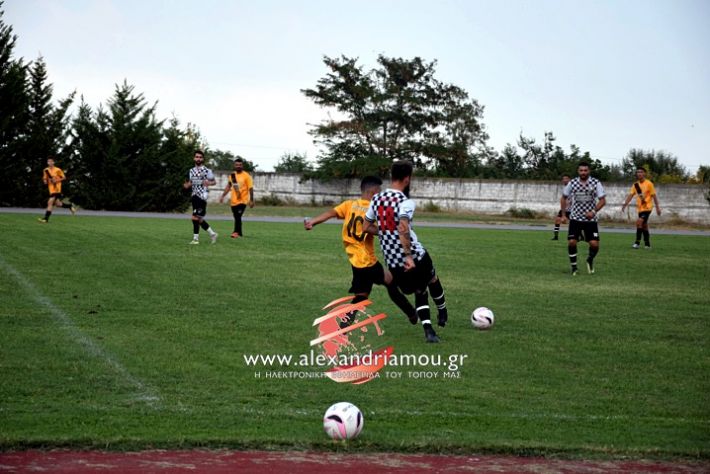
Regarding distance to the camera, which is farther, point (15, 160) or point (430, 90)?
point (430, 90)

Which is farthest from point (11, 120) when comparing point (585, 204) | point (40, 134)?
point (585, 204)

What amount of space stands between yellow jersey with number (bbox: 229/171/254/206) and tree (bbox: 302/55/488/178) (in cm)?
3305

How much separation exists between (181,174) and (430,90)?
21.9 meters

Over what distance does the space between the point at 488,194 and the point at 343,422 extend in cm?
4476

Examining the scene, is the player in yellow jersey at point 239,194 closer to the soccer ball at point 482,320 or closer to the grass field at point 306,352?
the grass field at point 306,352

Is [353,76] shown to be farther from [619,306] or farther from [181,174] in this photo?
[619,306]

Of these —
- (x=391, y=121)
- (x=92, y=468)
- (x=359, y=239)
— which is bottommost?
(x=92, y=468)

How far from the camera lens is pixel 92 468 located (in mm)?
5695

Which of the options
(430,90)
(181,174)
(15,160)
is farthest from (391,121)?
(15,160)

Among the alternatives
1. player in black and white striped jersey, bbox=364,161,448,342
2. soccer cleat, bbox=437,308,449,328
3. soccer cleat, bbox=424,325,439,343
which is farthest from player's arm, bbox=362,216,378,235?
soccer cleat, bbox=437,308,449,328

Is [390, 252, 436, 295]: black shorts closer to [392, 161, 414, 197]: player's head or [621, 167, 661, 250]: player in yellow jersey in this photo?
[392, 161, 414, 197]: player's head

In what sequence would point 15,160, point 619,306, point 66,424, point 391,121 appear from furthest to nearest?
point 391,121, point 15,160, point 619,306, point 66,424

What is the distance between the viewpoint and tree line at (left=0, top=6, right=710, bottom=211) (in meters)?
40.8

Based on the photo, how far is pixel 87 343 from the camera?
9.41 metres
